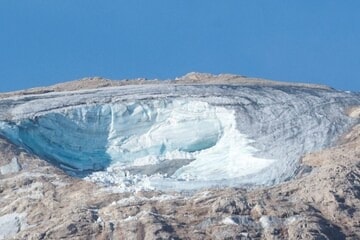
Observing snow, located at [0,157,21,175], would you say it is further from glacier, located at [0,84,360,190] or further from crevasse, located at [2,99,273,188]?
crevasse, located at [2,99,273,188]

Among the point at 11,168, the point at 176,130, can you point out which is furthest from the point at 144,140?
the point at 11,168

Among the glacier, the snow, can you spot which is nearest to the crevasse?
the glacier

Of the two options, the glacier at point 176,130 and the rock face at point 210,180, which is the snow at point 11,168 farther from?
the glacier at point 176,130

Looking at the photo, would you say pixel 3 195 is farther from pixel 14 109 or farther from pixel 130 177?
pixel 14 109

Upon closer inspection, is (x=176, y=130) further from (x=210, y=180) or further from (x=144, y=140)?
(x=210, y=180)

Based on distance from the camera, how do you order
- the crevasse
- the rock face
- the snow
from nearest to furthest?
the rock face < the snow < the crevasse
